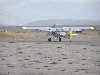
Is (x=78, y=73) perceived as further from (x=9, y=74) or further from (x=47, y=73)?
(x=9, y=74)

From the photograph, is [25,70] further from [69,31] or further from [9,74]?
[69,31]

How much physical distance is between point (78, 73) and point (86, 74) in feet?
1.41

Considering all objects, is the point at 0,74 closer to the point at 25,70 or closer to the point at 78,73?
the point at 25,70

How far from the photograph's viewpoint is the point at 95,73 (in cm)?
1197

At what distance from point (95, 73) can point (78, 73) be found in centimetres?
78

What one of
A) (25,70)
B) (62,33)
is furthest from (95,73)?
(62,33)

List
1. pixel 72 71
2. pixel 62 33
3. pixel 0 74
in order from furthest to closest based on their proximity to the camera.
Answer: pixel 62 33, pixel 72 71, pixel 0 74

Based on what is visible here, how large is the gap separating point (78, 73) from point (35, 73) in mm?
1988

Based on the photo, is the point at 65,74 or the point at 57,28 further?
the point at 57,28

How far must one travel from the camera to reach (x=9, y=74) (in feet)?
38.4

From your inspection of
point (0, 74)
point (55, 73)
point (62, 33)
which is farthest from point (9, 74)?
point (62, 33)

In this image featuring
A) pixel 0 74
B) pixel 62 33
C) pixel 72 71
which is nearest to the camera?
pixel 0 74

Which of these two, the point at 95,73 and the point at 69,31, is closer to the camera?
the point at 95,73

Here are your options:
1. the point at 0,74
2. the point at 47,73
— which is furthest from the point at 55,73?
the point at 0,74
